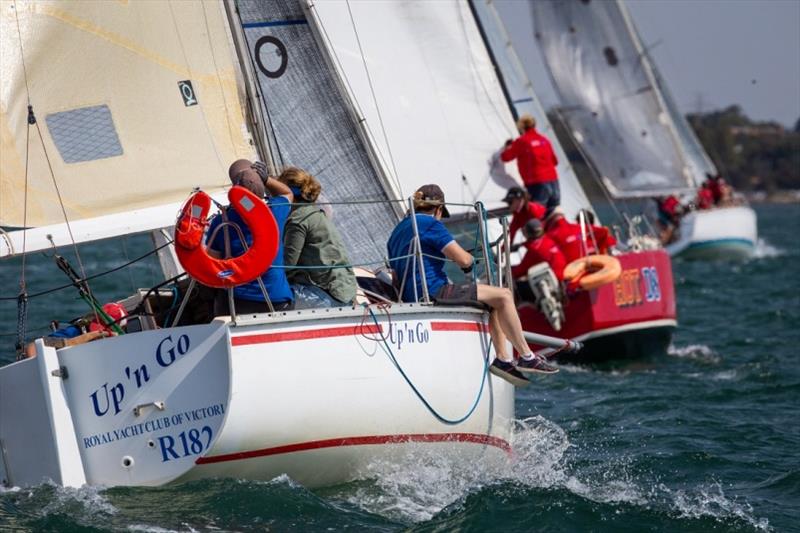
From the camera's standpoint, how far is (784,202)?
316ft

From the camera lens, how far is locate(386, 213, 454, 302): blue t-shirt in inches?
300

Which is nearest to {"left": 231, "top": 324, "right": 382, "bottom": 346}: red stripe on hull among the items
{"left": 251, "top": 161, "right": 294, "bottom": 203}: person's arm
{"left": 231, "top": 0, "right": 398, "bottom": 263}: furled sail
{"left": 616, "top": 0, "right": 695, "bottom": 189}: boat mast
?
{"left": 251, "top": 161, "right": 294, "bottom": 203}: person's arm

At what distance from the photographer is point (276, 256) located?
6727 millimetres

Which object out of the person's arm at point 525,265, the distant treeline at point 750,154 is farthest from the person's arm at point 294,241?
the distant treeline at point 750,154

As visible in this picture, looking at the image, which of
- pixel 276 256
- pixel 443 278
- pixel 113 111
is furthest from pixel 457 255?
pixel 113 111

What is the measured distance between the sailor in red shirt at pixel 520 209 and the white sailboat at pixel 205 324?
8.43ft

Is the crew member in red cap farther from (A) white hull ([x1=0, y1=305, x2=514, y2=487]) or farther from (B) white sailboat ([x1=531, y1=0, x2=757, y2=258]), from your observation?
(B) white sailboat ([x1=531, y1=0, x2=757, y2=258])

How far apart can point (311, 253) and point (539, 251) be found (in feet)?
18.3

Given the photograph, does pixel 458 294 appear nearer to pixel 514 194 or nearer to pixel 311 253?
pixel 311 253

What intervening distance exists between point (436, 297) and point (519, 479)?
40.5 inches

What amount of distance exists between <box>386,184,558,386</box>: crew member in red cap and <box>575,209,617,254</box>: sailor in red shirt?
5.56 metres

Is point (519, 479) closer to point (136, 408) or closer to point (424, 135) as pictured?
point (136, 408)

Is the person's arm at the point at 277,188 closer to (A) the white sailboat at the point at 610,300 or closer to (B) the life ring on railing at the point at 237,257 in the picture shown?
(B) the life ring on railing at the point at 237,257

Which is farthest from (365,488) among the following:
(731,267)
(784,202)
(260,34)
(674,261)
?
(784,202)
